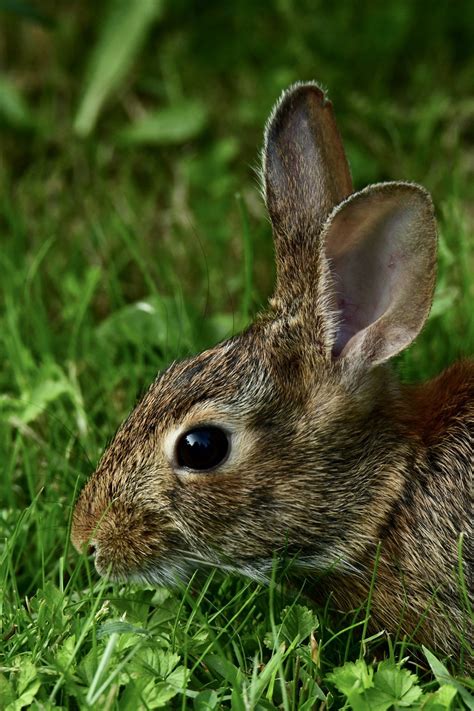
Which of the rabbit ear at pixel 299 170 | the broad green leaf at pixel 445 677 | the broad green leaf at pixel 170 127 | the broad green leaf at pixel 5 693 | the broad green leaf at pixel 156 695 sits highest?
the broad green leaf at pixel 170 127

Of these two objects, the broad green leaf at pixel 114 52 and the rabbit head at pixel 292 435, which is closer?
→ the rabbit head at pixel 292 435

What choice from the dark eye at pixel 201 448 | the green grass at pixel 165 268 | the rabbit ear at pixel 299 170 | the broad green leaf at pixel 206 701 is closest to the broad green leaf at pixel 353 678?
the green grass at pixel 165 268

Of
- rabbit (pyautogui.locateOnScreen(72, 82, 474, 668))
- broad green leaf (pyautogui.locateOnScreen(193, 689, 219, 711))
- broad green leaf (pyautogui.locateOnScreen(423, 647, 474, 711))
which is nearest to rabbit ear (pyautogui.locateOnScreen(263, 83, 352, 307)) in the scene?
rabbit (pyautogui.locateOnScreen(72, 82, 474, 668))

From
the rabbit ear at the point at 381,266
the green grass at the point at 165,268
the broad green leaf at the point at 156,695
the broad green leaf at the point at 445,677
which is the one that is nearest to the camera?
the broad green leaf at the point at 156,695

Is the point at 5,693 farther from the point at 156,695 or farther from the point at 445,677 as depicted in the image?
the point at 445,677

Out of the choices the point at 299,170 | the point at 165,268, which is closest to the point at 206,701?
the point at 299,170

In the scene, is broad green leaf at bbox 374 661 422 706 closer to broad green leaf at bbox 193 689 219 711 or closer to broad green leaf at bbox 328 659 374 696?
broad green leaf at bbox 328 659 374 696

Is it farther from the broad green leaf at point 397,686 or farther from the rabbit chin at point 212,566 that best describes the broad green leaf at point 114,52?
the broad green leaf at point 397,686

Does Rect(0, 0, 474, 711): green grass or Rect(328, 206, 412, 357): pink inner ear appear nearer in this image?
Rect(0, 0, 474, 711): green grass
